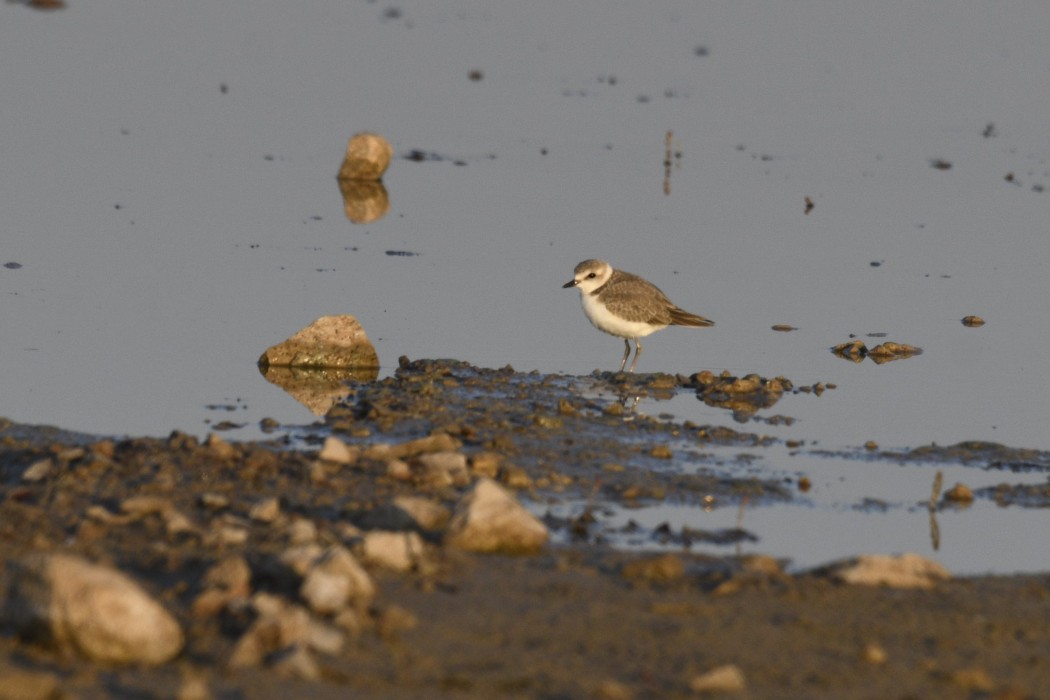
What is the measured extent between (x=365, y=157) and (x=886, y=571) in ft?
35.3

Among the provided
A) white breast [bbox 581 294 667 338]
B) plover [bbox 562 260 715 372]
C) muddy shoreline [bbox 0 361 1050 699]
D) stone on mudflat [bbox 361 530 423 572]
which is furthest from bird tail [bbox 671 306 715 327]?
stone on mudflat [bbox 361 530 423 572]

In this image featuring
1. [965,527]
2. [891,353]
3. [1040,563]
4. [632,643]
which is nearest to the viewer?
[632,643]

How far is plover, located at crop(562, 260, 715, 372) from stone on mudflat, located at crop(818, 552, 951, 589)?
16.3ft

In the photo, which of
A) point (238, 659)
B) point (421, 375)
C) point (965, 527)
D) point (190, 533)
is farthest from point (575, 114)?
point (238, 659)

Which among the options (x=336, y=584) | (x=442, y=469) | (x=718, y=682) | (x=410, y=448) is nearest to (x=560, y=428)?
(x=410, y=448)

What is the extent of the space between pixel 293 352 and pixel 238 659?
5863 millimetres

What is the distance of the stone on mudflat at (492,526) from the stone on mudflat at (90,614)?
167 centimetres

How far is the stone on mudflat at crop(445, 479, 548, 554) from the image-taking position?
275 inches

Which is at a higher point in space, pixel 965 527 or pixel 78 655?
Answer: pixel 965 527

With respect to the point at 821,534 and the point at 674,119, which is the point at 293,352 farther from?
the point at 674,119

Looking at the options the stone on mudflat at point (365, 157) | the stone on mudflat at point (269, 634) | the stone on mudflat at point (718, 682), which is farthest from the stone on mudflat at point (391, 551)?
the stone on mudflat at point (365, 157)

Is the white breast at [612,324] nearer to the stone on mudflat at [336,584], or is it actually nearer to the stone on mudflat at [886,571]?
the stone on mudflat at [886,571]

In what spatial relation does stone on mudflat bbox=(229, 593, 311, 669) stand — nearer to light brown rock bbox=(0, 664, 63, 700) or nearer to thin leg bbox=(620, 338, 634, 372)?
light brown rock bbox=(0, 664, 63, 700)

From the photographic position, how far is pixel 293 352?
36.7 ft
